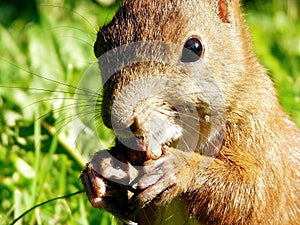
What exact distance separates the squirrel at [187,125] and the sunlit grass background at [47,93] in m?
0.39

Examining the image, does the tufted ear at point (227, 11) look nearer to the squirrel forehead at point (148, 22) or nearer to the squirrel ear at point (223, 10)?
the squirrel ear at point (223, 10)

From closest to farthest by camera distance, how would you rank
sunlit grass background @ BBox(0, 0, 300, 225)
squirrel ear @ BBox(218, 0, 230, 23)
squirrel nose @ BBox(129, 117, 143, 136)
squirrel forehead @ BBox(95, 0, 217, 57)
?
squirrel nose @ BBox(129, 117, 143, 136), squirrel forehead @ BBox(95, 0, 217, 57), squirrel ear @ BBox(218, 0, 230, 23), sunlit grass background @ BBox(0, 0, 300, 225)

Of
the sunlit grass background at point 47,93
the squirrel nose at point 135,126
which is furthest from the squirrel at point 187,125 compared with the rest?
the sunlit grass background at point 47,93

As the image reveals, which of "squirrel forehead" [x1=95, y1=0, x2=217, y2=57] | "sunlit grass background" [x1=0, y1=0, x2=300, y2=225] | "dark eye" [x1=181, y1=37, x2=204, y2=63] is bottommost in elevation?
"sunlit grass background" [x1=0, y1=0, x2=300, y2=225]

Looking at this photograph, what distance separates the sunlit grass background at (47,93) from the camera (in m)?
3.50

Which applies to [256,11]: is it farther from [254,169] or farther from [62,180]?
[254,169]

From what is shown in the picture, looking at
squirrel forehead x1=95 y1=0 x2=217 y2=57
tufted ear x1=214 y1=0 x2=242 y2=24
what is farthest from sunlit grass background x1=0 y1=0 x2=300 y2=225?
tufted ear x1=214 y1=0 x2=242 y2=24

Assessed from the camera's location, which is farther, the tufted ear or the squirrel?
the tufted ear

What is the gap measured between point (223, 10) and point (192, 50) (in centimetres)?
28

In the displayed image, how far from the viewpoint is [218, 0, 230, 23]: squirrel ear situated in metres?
3.08

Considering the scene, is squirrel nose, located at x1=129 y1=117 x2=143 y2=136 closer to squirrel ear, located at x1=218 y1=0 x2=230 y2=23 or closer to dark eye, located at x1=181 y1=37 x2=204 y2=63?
dark eye, located at x1=181 y1=37 x2=204 y2=63

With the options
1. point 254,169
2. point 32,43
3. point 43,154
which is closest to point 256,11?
point 32,43

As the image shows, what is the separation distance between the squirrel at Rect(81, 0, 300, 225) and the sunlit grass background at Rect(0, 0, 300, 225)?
1.28ft

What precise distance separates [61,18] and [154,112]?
8.58 ft
